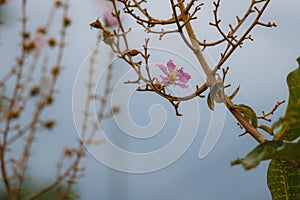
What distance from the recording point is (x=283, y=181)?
30 centimetres

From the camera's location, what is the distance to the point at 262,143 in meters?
0.23

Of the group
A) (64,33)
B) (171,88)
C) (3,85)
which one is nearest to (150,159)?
(171,88)

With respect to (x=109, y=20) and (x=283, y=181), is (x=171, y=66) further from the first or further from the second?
(x=109, y=20)

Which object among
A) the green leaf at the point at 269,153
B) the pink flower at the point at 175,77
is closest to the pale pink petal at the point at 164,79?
the pink flower at the point at 175,77

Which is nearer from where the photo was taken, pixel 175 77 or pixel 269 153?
pixel 269 153

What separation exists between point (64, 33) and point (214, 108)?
2.48ft

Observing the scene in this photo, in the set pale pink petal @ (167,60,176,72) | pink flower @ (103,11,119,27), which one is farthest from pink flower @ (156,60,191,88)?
pink flower @ (103,11,119,27)

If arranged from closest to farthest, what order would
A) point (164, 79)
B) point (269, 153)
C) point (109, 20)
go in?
point (269, 153)
point (164, 79)
point (109, 20)

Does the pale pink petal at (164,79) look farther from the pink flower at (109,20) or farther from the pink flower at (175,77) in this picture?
the pink flower at (109,20)

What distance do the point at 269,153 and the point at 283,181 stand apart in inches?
3.7

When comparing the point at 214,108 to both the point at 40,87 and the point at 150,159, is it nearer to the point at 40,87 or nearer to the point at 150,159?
the point at 150,159

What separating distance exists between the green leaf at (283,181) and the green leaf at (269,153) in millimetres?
57

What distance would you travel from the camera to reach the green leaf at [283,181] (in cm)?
30

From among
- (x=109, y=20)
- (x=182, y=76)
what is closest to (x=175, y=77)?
(x=182, y=76)
